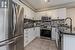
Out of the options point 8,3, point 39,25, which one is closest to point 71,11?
point 39,25

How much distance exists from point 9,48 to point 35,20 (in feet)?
18.1

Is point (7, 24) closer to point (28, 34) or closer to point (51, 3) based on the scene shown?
point (28, 34)

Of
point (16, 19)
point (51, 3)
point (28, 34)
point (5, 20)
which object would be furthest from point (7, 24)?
point (51, 3)

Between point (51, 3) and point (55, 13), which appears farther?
point (55, 13)

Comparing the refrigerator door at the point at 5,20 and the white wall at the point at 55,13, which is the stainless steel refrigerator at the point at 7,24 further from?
the white wall at the point at 55,13

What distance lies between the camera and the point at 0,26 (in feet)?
5.60

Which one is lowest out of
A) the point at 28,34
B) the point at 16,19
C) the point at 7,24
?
the point at 28,34

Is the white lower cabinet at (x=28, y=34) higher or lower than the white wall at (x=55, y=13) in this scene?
lower

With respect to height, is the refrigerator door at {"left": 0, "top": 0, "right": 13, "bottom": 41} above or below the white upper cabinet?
below

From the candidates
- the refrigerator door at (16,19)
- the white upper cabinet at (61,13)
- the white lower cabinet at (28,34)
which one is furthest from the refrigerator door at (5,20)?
the white upper cabinet at (61,13)

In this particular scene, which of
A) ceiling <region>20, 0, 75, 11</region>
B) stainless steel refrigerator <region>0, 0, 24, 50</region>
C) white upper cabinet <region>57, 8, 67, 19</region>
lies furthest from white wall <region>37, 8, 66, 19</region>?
stainless steel refrigerator <region>0, 0, 24, 50</region>

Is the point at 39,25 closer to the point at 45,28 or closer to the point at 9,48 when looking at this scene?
the point at 45,28

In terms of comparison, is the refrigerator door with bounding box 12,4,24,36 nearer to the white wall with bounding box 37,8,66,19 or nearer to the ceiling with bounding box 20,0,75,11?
the ceiling with bounding box 20,0,75,11

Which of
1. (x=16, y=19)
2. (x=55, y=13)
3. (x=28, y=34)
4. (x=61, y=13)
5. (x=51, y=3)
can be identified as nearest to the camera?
(x=16, y=19)
